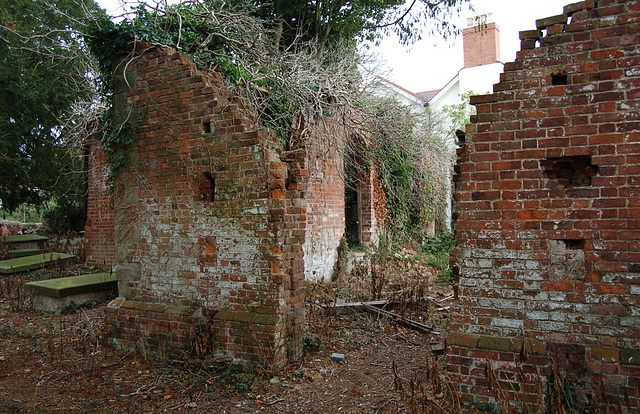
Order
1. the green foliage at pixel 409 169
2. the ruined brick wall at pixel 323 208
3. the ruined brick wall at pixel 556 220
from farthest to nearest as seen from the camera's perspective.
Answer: the green foliage at pixel 409 169 → the ruined brick wall at pixel 323 208 → the ruined brick wall at pixel 556 220

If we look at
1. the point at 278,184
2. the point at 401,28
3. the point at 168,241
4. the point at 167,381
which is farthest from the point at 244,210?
the point at 401,28

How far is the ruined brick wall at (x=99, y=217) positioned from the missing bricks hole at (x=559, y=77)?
10.7 meters

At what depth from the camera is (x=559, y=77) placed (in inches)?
130

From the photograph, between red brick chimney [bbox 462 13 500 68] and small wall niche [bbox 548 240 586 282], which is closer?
small wall niche [bbox 548 240 586 282]

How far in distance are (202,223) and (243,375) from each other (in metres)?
1.85

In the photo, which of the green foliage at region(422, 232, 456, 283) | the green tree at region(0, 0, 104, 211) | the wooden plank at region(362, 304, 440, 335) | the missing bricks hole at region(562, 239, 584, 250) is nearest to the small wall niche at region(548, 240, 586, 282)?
the missing bricks hole at region(562, 239, 584, 250)

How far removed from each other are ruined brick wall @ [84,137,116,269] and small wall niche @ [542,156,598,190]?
10682 millimetres

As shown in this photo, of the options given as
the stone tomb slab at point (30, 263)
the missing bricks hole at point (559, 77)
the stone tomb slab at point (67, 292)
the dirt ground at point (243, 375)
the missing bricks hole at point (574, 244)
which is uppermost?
the missing bricks hole at point (559, 77)

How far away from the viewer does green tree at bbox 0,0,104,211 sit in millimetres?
12930

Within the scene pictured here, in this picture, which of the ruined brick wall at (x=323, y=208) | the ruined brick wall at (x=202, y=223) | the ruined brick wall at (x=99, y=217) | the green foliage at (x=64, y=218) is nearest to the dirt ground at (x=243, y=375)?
the ruined brick wall at (x=202, y=223)

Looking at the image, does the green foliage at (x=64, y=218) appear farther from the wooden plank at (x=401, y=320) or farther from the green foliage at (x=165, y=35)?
the wooden plank at (x=401, y=320)

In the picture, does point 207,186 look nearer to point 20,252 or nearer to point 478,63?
point 20,252

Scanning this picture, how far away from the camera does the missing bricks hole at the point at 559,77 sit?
10.8ft

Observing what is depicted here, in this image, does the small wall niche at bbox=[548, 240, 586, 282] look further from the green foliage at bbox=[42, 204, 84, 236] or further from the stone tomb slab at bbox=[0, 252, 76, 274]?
the green foliage at bbox=[42, 204, 84, 236]
